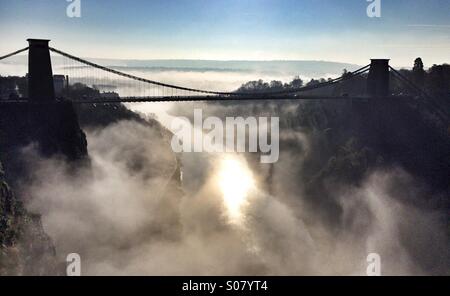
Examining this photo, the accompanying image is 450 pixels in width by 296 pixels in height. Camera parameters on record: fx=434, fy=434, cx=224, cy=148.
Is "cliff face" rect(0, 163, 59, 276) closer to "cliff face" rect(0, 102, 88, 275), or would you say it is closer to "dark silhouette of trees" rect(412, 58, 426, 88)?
"cliff face" rect(0, 102, 88, 275)

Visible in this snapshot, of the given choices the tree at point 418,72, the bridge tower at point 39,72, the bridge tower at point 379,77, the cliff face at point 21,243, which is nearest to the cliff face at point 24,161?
the cliff face at point 21,243

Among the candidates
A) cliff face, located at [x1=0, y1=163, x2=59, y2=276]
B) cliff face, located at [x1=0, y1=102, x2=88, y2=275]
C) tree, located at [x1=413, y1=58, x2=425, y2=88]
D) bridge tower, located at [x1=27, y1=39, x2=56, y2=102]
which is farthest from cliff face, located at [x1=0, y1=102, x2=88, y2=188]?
tree, located at [x1=413, y1=58, x2=425, y2=88]

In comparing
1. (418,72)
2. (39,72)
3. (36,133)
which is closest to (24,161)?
(36,133)

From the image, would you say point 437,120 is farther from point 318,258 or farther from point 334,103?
point 318,258

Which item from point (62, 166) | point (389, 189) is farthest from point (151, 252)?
point (389, 189)

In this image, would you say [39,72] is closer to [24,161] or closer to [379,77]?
[24,161]

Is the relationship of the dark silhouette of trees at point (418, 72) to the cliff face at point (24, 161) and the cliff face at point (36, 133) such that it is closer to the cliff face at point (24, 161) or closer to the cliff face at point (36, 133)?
the cliff face at point (24, 161)
